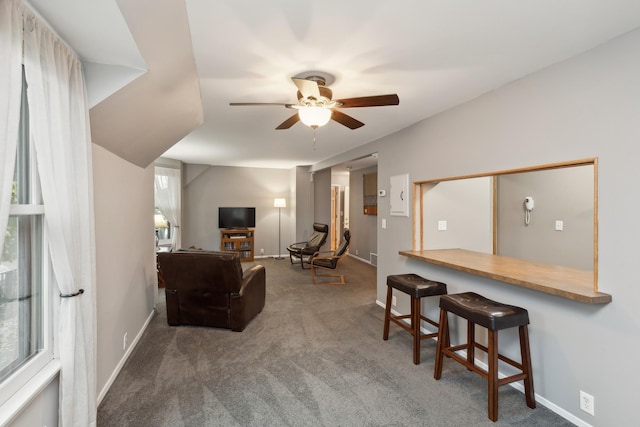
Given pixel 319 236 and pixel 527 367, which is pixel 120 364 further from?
pixel 319 236

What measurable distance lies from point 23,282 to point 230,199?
616 cm

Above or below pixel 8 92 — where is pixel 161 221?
below

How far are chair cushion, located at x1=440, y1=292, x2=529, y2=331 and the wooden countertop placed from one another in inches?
7.9

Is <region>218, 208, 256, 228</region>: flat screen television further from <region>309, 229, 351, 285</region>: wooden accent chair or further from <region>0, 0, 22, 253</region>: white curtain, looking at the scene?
<region>0, 0, 22, 253</region>: white curtain

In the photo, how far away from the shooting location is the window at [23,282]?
1291 mm

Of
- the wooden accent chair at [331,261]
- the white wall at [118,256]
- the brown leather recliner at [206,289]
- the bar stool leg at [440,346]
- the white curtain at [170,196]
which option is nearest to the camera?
the white wall at [118,256]

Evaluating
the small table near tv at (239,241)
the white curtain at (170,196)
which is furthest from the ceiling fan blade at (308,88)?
the small table near tv at (239,241)

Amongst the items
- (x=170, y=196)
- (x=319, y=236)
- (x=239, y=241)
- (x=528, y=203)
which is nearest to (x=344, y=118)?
(x=528, y=203)

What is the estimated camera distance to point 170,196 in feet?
20.4

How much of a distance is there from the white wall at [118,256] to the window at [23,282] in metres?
0.60

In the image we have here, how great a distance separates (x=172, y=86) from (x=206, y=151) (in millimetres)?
3370

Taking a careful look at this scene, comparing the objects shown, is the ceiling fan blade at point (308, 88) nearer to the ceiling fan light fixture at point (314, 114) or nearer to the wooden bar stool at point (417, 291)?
the ceiling fan light fixture at point (314, 114)

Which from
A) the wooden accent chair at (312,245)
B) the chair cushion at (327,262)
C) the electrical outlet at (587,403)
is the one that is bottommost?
the electrical outlet at (587,403)

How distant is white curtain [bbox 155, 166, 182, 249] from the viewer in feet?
20.0
